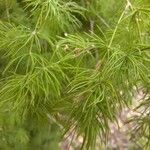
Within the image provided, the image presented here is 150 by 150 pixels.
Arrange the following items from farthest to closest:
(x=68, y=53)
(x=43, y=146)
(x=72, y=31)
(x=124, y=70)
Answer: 1. (x=43, y=146)
2. (x=72, y=31)
3. (x=68, y=53)
4. (x=124, y=70)

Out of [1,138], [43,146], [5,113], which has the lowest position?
[43,146]

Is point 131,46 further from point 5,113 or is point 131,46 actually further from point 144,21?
point 5,113

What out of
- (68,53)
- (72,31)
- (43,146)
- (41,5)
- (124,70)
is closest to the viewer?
(124,70)

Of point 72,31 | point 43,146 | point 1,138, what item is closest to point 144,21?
point 72,31

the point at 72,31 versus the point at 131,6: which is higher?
the point at 131,6

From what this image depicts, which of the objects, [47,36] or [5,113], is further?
[5,113]

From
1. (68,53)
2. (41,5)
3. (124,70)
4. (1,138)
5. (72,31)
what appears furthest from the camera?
(1,138)

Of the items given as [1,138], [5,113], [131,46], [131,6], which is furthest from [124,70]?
[1,138]

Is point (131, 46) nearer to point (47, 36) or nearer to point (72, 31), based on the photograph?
point (47, 36)

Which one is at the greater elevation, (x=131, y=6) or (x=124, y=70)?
(x=131, y=6)
